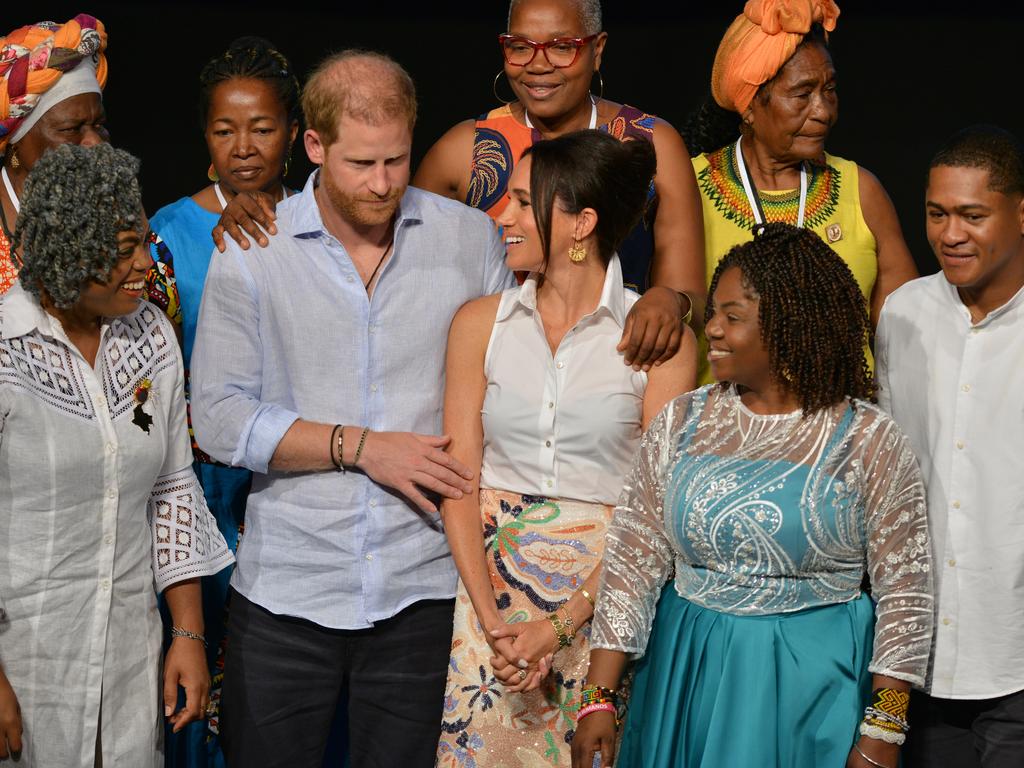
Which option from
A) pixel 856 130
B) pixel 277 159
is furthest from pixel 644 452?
pixel 856 130

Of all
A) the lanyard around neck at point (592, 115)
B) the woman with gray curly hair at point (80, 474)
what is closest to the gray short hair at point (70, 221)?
the woman with gray curly hair at point (80, 474)

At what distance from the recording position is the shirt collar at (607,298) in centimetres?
311

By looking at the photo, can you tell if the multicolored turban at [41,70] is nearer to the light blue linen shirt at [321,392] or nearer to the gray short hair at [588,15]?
the light blue linen shirt at [321,392]

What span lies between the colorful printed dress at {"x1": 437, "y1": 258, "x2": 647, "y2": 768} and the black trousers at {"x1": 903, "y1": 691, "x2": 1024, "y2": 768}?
702 mm

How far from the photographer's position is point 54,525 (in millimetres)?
2801

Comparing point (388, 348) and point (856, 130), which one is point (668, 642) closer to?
point (388, 348)

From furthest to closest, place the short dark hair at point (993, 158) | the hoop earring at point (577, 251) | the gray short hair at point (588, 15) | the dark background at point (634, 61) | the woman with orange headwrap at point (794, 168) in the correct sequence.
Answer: the dark background at point (634, 61)
the woman with orange headwrap at point (794, 168)
the gray short hair at point (588, 15)
the hoop earring at point (577, 251)
the short dark hair at point (993, 158)

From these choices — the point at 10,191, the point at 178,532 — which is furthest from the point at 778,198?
the point at 10,191

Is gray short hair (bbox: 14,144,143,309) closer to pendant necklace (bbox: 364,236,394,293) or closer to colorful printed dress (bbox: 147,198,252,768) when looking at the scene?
pendant necklace (bbox: 364,236,394,293)

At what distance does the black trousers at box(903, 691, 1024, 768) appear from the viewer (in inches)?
118

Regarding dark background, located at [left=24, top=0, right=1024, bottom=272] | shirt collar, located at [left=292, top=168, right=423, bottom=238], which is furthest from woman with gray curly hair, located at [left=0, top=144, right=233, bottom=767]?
dark background, located at [left=24, top=0, right=1024, bottom=272]

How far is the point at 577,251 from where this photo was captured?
313 cm

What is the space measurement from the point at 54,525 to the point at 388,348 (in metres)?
0.77

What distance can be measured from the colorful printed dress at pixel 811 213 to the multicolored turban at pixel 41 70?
1.50 m
